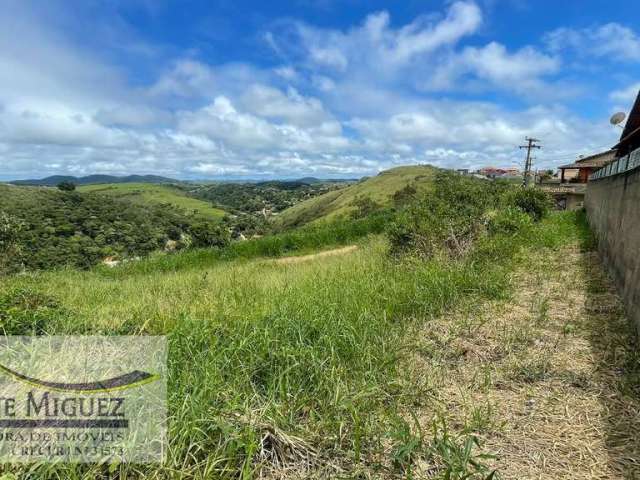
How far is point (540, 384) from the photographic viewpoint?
8.63 feet

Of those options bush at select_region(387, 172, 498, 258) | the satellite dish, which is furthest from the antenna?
bush at select_region(387, 172, 498, 258)

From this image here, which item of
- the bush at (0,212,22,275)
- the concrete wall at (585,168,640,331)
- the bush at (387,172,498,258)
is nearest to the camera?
the concrete wall at (585,168,640,331)

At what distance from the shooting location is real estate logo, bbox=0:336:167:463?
1.75 metres

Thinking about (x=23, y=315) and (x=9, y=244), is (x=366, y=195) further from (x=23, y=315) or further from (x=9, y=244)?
(x=23, y=315)

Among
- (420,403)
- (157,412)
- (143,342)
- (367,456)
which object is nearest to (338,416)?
(367,456)

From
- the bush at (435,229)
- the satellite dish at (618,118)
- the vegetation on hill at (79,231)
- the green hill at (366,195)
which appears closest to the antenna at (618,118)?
the satellite dish at (618,118)

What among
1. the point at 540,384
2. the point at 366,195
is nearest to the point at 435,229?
the point at 540,384

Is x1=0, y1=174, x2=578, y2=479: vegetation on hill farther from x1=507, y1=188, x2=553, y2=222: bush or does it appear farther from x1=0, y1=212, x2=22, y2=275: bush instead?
x1=507, y1=188, x2=553, y2=222: bush

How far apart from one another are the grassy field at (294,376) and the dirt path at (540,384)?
0.67 feet

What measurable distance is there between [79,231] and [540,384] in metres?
44.9

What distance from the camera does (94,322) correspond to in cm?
343

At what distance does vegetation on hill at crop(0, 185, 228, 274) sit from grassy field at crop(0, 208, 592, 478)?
39.5 feet

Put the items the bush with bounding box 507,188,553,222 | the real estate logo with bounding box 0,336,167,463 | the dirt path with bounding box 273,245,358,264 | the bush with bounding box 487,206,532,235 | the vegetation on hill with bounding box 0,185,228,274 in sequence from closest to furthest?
the real estate logo with bounding box 0,336,167,463, the bush with bounding box 487,206,532,235, the dirt path with bounding box 273,245,358,264, the bush with bounding box 507,188,553,222, the vegetation on hill with bounding box 0,185,228,274

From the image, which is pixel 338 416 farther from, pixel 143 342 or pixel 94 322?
pixel 94 322
